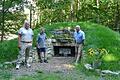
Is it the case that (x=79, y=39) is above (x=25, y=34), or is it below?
below

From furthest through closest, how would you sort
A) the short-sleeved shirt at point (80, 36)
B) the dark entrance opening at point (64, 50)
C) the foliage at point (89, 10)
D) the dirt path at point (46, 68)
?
the foliage at point (89, 10) < the dark entrance opening at point (64, 50) < the short-sleeved shirt at point (80, 36) < the dirt path at point (46, 68)

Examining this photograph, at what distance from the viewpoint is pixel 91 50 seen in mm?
13539

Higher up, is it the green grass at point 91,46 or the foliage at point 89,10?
the foliage at point 89,10

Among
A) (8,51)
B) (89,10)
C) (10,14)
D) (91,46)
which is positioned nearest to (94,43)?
(91,46)

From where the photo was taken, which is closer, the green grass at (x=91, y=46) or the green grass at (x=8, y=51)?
the green grass at (x=91, y=46)

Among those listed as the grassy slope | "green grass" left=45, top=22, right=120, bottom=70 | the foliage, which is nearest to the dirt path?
"green grass" left=45, top=22, right=120, bottom=70

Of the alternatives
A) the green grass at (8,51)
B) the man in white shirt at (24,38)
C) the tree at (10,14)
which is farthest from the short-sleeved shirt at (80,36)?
the tree at (10,14)

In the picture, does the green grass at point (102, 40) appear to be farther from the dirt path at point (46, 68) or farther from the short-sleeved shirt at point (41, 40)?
the short-sleeved shirt at point (41, 40)

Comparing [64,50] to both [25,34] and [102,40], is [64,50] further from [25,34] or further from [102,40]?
[25,34]

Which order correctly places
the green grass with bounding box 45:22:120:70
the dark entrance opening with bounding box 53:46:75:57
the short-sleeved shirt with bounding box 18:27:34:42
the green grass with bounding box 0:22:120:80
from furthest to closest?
the dark entrance opening with bounding box 53:46:75:57 → the green grass with bounding box 45:22:120:70 → the short-sleeved shirt with bounding box 18:27:34:42 → the green grass with bounding box 0:22:120:80

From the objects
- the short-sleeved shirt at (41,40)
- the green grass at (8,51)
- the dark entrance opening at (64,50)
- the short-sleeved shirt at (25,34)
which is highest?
the short-sleeved shirt at (25,34)

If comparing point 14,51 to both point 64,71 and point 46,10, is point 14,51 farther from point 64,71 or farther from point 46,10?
point 46,10

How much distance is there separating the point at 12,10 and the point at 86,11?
7.63m

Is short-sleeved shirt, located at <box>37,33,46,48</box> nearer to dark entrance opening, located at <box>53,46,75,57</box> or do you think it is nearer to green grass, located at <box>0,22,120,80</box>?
green grass, located at <box>0,22,120,80</box>
